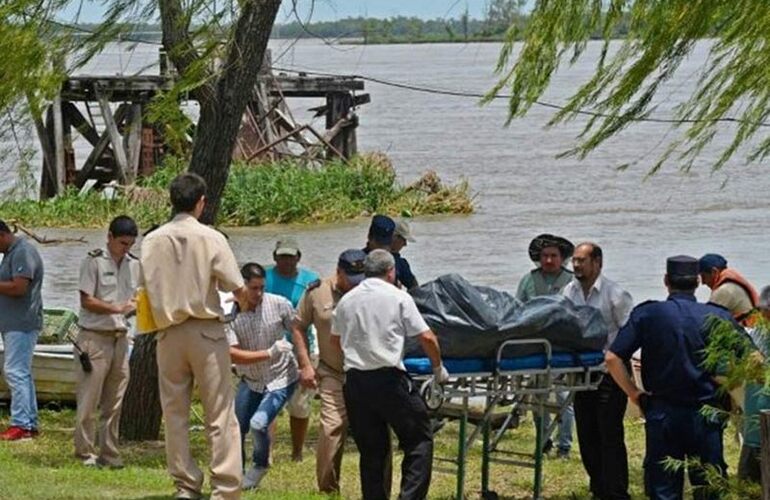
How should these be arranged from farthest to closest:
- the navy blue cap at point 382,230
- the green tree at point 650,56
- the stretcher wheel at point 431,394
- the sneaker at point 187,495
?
the navy blue cap at point 382,230
the stretcher wheel at point 431,394
the sneaker at point 187,495
the green tree at point 650,56

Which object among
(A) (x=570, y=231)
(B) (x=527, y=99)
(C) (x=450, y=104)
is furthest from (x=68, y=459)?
(C) (x=450, y=104)

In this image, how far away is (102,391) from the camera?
11.6 m

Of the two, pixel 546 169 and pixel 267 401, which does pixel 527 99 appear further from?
pixel 546 169

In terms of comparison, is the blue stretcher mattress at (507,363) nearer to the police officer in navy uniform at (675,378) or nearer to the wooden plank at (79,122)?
the police officer in navy uniform at (675,378)

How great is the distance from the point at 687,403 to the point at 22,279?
16.9 feet

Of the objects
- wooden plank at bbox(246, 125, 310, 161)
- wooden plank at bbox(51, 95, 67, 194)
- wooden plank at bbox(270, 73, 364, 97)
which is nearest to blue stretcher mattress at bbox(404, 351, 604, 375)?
wooden plank at bbox(246, 125, 310, 161)

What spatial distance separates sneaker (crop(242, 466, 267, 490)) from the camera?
1055 cm

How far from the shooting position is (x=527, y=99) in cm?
950

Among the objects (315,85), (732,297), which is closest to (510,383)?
(732,297)

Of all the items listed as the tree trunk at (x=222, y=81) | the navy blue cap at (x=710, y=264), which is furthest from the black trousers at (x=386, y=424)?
the tree trunk at (x=222, y=81)

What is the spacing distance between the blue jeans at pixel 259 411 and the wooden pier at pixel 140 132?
23656 millimetres

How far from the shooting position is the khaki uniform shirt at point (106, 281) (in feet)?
36.9

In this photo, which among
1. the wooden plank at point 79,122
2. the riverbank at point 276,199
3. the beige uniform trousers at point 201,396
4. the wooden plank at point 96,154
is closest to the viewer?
the beige uniform trousers at point 201,396

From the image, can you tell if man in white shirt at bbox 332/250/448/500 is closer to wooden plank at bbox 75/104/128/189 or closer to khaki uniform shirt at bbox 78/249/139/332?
khaki uniform shirt at bbox 78/249/139/332
